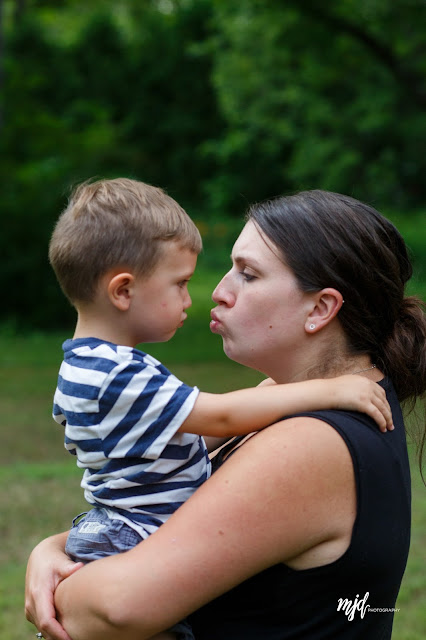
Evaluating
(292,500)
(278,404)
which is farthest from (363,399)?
(292,500)

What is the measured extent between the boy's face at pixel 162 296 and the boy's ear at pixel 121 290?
19mm

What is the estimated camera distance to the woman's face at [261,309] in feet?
7.60

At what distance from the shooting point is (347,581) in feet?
6.50

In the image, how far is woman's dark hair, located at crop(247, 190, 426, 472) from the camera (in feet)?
7.49

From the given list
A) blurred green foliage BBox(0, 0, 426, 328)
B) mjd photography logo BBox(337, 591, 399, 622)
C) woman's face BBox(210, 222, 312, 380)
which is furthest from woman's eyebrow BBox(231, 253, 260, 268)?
blurred green foliage BBox(0, 0, 426, 328)

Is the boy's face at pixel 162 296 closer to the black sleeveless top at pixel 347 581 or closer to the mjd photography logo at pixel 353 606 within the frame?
the black sleeveless top at pixel 347 581

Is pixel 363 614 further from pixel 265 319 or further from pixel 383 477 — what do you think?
pixel 265 319

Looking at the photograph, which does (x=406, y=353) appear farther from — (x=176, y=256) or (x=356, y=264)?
(x=176, y=256)

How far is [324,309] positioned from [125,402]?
24.2 inches

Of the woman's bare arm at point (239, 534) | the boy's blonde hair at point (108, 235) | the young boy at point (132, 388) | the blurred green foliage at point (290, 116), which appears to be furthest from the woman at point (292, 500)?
the blurred green foliage at point (290, 116)

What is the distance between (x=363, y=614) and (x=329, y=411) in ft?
1.65

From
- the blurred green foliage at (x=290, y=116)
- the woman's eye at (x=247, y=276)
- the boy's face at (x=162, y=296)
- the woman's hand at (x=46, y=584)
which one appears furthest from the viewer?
the blurred green foliage at (x=290, y=116)

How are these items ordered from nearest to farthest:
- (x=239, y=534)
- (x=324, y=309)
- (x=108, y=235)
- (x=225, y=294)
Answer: (x=239, y=534)
(x=108, y=235)
(x=324, y=309)
(x=225, y=294)

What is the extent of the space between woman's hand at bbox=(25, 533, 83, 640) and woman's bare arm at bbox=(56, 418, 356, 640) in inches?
9.3
